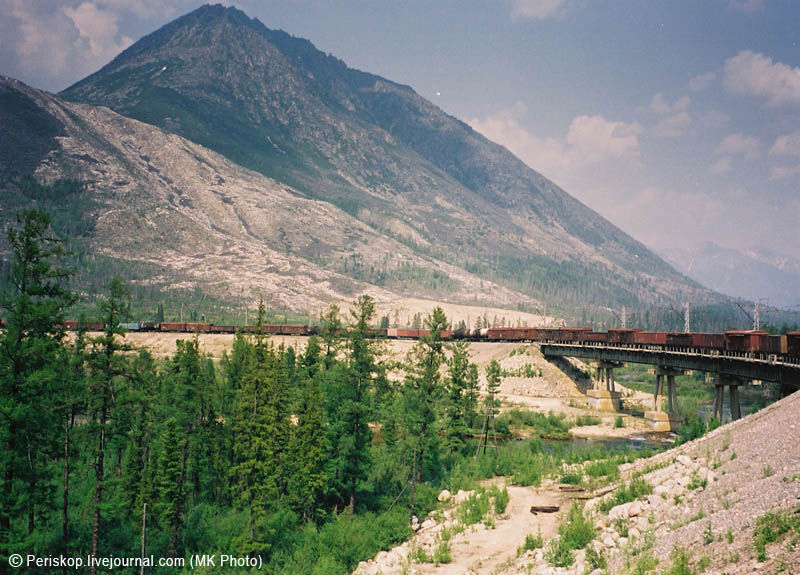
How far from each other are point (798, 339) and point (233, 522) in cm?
3997

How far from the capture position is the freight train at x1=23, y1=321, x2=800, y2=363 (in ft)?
149

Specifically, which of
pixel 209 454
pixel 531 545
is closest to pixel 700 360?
pixel 531 545

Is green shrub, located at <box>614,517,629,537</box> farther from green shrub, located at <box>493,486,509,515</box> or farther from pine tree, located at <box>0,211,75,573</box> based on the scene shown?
pine tree, located at <box>0,211,75,573</box>

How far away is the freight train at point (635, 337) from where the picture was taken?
45.4 meters

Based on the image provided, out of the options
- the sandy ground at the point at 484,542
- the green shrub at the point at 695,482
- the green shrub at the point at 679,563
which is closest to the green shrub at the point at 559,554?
the sandy ground at the point at 484,542

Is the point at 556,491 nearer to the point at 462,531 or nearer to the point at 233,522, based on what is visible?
the point at 462,531

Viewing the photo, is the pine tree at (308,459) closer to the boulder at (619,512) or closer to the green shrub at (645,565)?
the boulder at (619,512)

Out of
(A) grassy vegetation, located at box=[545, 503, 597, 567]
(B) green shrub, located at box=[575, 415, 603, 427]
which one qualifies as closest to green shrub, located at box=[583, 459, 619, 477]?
(A) grassy vegetation, located at box=[545, 503, 597, 567]

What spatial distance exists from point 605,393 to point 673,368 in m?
12.4

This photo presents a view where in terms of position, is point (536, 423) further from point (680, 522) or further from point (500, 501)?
point (680, 522)

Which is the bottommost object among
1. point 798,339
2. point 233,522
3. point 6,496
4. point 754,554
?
point 233,522

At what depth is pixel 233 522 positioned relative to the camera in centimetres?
3469

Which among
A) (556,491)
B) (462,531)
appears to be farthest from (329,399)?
(556,491)

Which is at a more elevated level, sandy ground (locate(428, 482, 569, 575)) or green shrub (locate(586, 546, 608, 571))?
green shrub (locate(586, 546, 608, 571))
